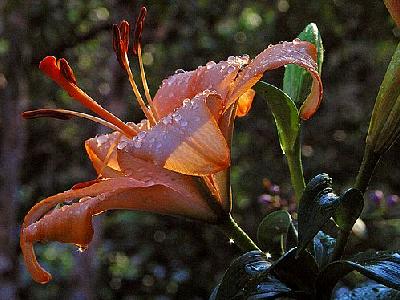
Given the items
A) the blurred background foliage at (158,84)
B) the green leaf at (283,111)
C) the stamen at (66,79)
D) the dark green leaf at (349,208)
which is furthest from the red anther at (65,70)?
the blurred background foliage at (158,84)

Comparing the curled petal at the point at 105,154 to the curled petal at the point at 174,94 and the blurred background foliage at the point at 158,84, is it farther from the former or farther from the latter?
the blurred background foliage at the point at 158,84

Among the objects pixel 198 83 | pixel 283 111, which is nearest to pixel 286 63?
pixel 283 111

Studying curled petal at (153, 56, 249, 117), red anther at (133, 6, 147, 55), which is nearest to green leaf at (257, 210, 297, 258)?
curled petal at (153, 56, 249, 117)

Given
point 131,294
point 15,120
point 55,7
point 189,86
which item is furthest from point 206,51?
point 189,86

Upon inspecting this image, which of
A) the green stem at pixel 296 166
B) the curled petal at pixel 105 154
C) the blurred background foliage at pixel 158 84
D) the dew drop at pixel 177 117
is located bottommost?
the blurred background foliage at pixel 158 84

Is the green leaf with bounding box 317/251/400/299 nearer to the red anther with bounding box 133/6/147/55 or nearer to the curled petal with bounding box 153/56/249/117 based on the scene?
the curled petal with bounding box 153/56/249/117

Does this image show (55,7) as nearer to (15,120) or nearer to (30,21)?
(30,21)
